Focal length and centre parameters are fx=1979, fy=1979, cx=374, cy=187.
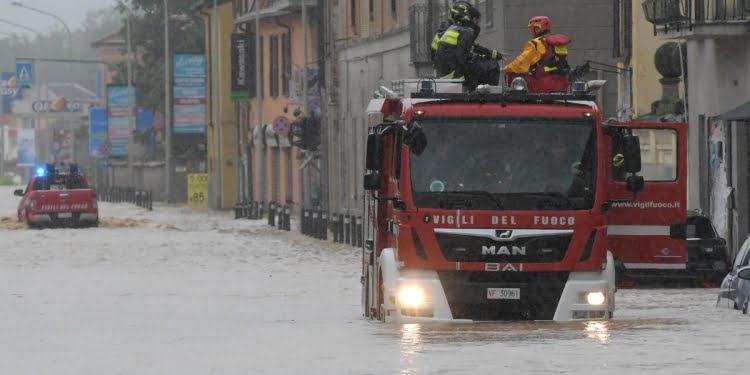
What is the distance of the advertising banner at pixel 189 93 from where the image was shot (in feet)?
270

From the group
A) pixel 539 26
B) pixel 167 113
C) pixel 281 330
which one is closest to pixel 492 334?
pixel 281 330

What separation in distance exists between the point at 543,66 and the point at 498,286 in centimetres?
252

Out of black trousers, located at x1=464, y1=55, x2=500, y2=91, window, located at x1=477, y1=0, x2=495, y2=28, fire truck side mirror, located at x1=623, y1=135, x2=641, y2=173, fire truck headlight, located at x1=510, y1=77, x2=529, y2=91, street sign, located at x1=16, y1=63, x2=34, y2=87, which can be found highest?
street sign, located at x1=16, y1=63, x2=34, y2=87

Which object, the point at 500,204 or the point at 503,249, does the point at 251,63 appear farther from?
the point at 500,204

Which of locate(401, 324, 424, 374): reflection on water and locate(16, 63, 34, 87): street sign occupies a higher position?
locate(16, 63, 34, 87): street sign

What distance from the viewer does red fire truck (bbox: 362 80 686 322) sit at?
17609 mm

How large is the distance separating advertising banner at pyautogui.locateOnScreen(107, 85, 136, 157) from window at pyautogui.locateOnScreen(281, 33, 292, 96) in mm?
28636

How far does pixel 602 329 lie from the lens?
56.3 feet

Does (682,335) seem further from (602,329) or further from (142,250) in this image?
(142,250)

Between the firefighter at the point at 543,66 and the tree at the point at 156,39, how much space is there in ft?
296

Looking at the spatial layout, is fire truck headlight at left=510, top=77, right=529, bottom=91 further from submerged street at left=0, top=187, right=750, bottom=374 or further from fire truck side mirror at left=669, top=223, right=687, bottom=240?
fire truck side mirror at left=669, top=223, right=687, bottom=240

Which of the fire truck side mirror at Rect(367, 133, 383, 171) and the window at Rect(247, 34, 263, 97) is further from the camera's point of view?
the window at Rect(247, 34, 263, 97)

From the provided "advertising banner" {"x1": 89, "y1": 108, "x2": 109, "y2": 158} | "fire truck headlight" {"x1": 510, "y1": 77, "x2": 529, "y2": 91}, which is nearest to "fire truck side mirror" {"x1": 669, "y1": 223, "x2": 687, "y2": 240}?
"fire truck headlight" {"x1": 510, "y1": 77, "x2": 529, "y2": 91}

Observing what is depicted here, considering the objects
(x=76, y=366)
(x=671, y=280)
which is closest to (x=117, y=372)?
(x=76, y=366)
